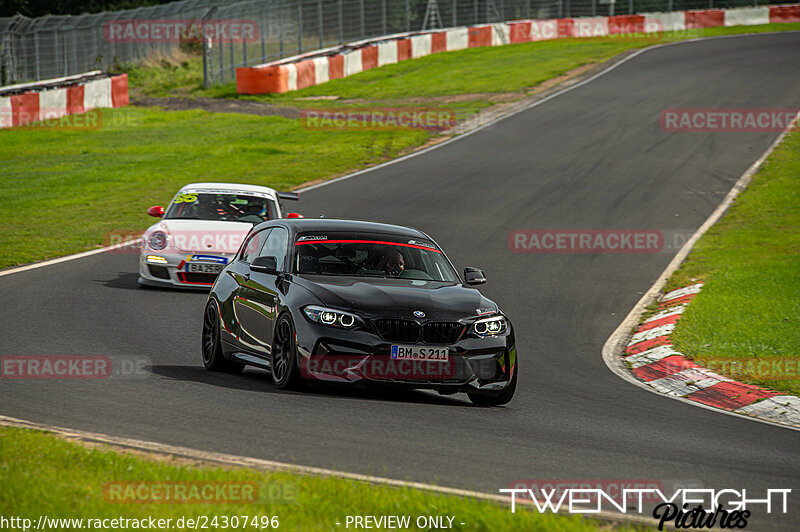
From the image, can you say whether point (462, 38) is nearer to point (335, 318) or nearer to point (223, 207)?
point (223, 207)

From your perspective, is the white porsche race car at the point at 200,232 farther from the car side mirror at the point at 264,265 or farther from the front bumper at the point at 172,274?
the car side mirror at the point at 264,265

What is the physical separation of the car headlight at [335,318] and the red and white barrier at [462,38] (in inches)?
1365

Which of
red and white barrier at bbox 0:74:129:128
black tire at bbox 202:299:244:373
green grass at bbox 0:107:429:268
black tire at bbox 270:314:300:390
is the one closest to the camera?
black tire at bbox 270:314:300:390

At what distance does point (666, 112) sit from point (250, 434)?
92.5 ft

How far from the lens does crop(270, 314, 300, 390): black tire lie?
368 inches

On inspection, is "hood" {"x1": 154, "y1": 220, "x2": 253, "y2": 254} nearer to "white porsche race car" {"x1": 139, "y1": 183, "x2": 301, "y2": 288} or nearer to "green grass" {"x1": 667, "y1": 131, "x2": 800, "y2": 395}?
"white porsche race car" {"x1": 139, "y1": 183, "x2": 301, "y2": 288}

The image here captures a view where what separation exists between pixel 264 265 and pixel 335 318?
145 cm

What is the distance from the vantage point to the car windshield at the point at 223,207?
17266 millimetres

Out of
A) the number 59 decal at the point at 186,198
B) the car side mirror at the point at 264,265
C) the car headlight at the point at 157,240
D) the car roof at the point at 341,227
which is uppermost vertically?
the car roof at the point at 341,227

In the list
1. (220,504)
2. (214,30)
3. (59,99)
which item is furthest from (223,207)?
(214,30)

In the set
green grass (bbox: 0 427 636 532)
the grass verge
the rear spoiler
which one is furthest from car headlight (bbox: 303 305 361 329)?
the grass verge

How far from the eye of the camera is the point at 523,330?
556 inches

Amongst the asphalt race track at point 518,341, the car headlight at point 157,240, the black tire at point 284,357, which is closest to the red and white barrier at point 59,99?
the asphalt race track at point 518,341

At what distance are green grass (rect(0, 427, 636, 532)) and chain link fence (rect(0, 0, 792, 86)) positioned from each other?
1568 inches
